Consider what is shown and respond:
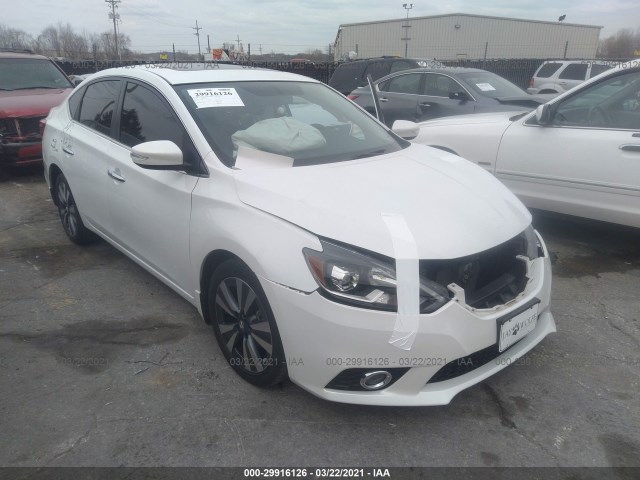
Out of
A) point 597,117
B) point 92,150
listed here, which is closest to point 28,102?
point 92,150

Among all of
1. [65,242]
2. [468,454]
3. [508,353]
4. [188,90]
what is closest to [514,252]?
[508,353]

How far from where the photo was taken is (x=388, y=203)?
100.0 inches

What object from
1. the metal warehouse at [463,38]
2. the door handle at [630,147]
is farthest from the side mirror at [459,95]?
the metal warehouse at [463,38]

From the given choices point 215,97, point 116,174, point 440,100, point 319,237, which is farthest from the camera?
point 440,100

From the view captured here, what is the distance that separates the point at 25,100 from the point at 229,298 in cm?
658

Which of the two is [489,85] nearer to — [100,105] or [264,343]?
[100,105]

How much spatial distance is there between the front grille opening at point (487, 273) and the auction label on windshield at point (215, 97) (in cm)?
170

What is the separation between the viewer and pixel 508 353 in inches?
101

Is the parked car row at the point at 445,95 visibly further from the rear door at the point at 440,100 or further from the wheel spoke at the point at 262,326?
the wheel spoke at the point at 262,326

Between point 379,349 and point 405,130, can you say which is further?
→ point 405,130

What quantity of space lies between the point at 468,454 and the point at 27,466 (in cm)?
194

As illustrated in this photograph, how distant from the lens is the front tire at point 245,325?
249 cm

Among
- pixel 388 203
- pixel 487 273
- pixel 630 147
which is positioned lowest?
pixel 487 273

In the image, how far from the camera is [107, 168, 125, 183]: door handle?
357cm
